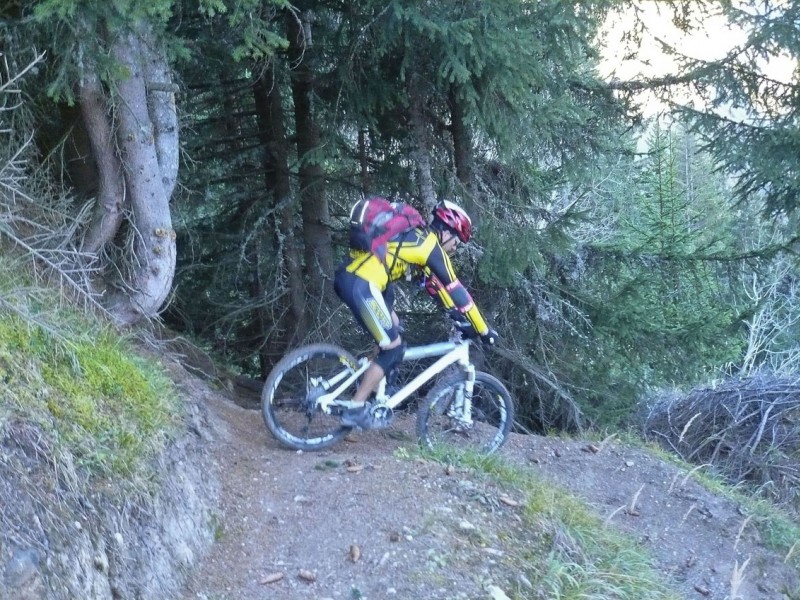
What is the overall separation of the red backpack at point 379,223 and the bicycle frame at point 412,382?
90 cm

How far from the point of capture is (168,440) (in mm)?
5352

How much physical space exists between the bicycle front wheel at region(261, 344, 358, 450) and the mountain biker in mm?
275

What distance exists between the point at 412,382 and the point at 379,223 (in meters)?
1.38

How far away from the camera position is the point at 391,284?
6598 millimetres

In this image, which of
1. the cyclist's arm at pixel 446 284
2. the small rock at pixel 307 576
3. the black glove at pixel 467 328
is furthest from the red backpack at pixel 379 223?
the small rock at pixel 307 576

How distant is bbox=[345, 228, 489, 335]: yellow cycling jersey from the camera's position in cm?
634

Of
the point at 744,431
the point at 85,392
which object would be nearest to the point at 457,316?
the point at 85,392

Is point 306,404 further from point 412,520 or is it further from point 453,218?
point 453,218

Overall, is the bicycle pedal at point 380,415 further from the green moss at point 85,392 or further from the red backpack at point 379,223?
the green moss at point 85,392

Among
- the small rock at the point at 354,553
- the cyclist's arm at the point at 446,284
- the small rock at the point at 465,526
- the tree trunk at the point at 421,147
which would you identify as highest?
the tree trunk at the point at 421,147

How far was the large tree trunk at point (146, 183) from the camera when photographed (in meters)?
6.54

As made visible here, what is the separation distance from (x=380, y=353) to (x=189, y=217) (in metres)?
4.56

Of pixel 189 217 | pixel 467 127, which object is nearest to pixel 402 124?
pixel 467 127

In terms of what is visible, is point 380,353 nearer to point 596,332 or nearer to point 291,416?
point 291,416
